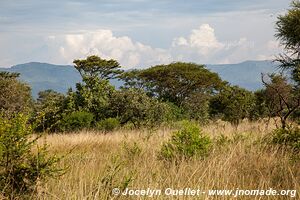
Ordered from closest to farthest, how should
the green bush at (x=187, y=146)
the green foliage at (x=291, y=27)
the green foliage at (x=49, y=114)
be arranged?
1. the green foliage at (x=49, y=114)
2. the green bush at (x=187, y=146)
3. the green foliage at (x=291, y=27)

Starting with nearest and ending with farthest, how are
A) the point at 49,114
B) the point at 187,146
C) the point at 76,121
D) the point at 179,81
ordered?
the point at 187,146
the point at 49,114
the point at 76,121
the point at 179,81

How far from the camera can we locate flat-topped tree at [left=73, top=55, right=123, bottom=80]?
39719 mm

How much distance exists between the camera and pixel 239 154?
614cm

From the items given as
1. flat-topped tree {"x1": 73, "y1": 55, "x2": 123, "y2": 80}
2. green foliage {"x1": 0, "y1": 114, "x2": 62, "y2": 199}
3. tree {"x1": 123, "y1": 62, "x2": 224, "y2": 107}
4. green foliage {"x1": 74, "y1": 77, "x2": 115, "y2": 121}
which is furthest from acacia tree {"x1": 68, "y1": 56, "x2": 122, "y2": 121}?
green foliage {"x1": 0, "y1": 114, "x2": 62, "y2": 199}

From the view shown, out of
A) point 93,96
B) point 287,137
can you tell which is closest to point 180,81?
point 93,96

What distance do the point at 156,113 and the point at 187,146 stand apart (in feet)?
48.4

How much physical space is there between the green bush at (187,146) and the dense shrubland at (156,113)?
2 centimetres

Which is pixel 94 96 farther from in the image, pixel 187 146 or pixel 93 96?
pixel 187 146

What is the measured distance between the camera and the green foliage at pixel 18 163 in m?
4.59

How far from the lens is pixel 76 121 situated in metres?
21.2

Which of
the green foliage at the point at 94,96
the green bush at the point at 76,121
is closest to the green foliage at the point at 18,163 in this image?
the green bush at the point at 76,121

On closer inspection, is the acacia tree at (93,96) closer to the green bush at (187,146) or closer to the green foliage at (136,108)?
the green foliage at (136,108)

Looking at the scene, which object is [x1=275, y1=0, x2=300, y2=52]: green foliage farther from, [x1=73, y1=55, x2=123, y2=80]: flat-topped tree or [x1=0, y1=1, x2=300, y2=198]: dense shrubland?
[x1=73, y1=55, x2=123, y2=80]: flat-topped tree

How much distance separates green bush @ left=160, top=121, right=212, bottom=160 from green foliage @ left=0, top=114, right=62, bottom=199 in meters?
2.46
